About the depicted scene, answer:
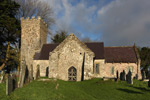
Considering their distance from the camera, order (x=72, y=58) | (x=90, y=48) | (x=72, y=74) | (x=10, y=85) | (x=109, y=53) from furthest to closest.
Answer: (x=109, y=53), (x=90, y=48), (x=72, y=58), (x=72, y=74), (x=10, y=85)

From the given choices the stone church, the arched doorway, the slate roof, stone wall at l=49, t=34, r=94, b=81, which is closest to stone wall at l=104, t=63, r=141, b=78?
the stone church

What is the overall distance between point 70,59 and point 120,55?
1162 cm

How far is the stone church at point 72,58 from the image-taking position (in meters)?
22.9

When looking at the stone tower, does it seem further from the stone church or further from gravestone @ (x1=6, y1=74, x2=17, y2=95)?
gravestone @ (x1=6, y1=74, x2=17, y2=95)

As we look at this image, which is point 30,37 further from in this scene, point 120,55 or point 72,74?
point 120,55

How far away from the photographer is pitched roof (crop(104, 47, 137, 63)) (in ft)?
94.6

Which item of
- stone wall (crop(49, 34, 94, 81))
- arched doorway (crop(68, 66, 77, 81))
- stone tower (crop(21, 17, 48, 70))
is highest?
stone tower (crop(21, 17, 48, 70))

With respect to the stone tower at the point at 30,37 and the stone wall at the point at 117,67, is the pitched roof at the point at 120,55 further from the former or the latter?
the stone tower at the point at 30,37

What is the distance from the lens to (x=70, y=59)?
2316 cm

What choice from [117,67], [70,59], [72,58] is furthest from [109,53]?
[70,59]

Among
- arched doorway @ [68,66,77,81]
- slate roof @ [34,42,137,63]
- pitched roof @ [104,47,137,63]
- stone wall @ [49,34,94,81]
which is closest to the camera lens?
stone wall @ [49,34,94,81]

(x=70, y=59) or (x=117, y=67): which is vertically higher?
(x=70, y=59)

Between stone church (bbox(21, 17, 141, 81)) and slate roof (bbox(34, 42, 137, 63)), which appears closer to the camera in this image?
stone church (bbox(21, 17, 141, 81))

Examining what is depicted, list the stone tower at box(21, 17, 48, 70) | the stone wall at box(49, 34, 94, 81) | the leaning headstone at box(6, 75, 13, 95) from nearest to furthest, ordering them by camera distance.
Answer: the leaning headstone at box(6, 75, 13, 95), the stone wall at box(49, 34, 94, 81), the stone tower at box(21, 17, 48, 70)
